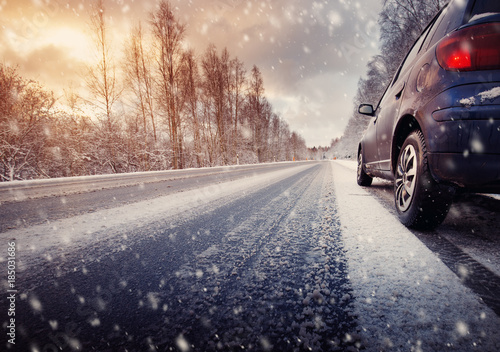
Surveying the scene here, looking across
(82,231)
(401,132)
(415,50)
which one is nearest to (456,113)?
(401,132)

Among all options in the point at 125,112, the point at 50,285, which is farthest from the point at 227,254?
the point at 125,112

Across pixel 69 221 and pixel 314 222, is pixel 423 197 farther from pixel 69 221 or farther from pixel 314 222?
pixel 69 221

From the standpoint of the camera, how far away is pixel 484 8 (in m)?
1.39

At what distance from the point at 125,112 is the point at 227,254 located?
17.6 m

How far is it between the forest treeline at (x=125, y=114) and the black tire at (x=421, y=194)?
15714 millimetres

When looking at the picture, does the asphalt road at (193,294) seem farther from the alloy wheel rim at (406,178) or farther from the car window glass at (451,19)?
the car window glass at (451,19)

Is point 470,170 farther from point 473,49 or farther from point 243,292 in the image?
point 243,292

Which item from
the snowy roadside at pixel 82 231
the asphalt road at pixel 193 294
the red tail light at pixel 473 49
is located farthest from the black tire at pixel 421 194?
the snowy roadside at pixel 82 231

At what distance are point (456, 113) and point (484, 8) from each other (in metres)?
0.81

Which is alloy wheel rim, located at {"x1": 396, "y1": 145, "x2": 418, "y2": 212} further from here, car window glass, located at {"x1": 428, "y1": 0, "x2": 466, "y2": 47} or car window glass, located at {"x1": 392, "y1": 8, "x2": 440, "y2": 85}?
car window glass, located at {"x1": 392, "y1": 8, "x2": 440, "y2": 85}

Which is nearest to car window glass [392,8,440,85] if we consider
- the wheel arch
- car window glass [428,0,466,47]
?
car window glass [428,0,466,47]

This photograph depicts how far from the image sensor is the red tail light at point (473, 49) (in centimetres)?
122

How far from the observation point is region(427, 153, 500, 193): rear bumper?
46.7 inches

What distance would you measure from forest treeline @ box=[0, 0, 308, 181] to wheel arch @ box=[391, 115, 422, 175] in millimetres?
15533
